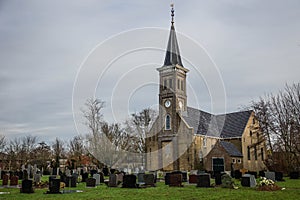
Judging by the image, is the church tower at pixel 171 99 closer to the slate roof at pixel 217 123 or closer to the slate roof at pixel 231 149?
the slate roof at pixel 217 123

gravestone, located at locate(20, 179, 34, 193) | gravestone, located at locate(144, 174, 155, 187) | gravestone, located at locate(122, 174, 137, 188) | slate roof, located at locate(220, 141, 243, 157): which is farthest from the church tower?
gravestone, located at locate(20, 179, 34, 193)

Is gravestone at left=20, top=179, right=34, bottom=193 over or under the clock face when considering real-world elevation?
under

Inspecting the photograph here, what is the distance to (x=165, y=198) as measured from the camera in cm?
1432

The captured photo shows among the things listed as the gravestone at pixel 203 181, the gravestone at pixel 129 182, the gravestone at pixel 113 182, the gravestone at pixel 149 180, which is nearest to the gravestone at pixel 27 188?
the gravestone at pixel 113 182

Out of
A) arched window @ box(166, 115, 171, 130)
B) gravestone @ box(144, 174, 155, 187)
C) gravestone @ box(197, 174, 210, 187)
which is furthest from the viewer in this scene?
arched window @ box(166, 115, 171, 130)

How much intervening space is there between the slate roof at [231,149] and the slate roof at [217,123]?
2846 mm

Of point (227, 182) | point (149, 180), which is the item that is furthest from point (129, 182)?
point (227, 182)

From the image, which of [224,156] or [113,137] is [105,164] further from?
[224,156]

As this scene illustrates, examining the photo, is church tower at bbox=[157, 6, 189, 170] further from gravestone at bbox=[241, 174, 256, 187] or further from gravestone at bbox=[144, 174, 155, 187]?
gravestone at bbox=[241, 174, 256, 187]

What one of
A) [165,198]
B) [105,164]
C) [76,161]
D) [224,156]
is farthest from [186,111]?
[165,198]

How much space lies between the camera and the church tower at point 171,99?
45.5 metres

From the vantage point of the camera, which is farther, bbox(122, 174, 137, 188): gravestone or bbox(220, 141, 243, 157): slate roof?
bbox(220, 141, 243, 157): slate roof

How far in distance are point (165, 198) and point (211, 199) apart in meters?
2.04

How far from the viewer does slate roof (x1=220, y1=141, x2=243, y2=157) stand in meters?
43.4
